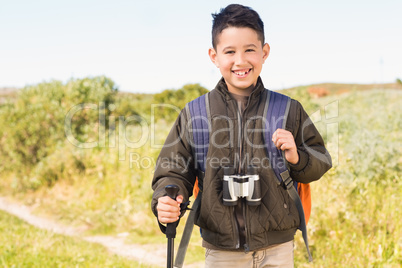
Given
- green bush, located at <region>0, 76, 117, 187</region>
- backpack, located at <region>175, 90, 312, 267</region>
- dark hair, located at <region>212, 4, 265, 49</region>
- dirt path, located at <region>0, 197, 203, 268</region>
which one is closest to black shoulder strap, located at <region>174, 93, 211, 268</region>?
backpack, located at <region>175, 90, 312, 267</region>

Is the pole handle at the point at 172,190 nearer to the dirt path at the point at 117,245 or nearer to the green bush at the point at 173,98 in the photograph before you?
the dirt path at the point at 117,245

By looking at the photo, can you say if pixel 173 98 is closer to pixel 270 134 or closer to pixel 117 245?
pixel 117 245

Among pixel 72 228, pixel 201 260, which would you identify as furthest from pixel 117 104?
pixel 201 260

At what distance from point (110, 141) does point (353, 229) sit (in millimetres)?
6090

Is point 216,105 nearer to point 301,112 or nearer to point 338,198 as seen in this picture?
point 301,112

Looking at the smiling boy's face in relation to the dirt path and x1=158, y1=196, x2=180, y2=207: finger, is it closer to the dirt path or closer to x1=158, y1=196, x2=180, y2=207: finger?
x1=158, y1=196, x2=180, y2=207: finger

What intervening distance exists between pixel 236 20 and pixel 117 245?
15.9 feet

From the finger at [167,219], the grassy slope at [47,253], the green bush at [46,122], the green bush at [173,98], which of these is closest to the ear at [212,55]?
the finger at [167,219]

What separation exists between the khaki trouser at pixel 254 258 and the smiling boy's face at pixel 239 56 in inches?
40.1

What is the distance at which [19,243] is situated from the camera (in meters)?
A: 5.50

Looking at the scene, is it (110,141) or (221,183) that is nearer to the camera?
(221,183)

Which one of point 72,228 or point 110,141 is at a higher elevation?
point 110,141

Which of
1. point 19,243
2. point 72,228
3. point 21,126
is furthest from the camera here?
point 21,126

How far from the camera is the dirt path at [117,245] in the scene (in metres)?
5.55
